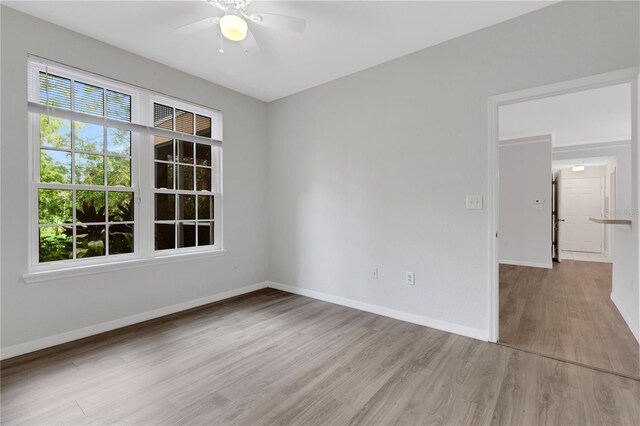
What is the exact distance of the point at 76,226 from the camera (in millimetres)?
2689

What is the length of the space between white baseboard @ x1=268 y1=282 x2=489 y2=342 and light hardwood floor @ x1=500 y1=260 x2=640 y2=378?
0.84 ft

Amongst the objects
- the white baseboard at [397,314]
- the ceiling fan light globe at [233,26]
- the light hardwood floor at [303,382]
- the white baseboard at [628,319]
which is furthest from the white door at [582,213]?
the ceiling fan light globe at [233,26]

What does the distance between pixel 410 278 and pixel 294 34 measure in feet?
8.74

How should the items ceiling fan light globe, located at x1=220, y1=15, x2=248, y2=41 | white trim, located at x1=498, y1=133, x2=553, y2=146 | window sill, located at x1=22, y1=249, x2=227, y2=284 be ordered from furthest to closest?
1. white trim, located at x1=498, y1=133, x2=553, y2=146
2. window sill, located at x1=22, y1=249, x2=227, y2=284
3. ceiling fan light globe, located at x1=220, y1=15, x2=248, y2=41

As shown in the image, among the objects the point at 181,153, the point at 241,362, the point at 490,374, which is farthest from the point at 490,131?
the point at 181,153

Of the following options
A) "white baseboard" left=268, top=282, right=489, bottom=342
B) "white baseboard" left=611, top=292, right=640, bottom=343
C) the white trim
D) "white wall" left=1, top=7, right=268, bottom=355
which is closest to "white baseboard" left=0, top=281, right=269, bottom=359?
"white wall" left=1, top=7, right=268, bottom=355

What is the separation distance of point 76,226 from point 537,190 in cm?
746

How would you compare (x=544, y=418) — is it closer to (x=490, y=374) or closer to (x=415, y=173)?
(x=490, y=374)

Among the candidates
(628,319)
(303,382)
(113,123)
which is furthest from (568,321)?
(113,123)

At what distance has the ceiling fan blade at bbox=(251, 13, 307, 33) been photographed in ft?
6.74

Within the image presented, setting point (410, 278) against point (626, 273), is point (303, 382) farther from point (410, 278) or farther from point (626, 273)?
point (626, 273)

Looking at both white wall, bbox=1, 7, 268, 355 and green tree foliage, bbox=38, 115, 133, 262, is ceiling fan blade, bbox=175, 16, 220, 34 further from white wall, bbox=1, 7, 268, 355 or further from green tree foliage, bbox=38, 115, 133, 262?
green tree foliage, bbox=38, 115, 133, 262

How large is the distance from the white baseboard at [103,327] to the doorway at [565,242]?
318 cm

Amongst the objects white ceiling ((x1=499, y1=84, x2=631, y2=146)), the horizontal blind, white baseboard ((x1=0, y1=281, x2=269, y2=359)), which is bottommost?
white baseboard ((x1=0, y1=281, x2=269, y2=359))
